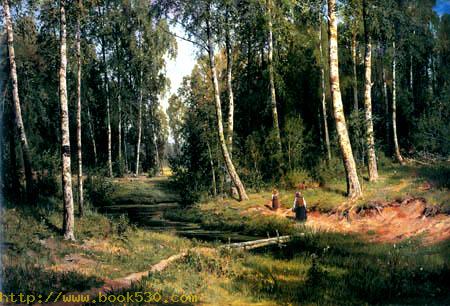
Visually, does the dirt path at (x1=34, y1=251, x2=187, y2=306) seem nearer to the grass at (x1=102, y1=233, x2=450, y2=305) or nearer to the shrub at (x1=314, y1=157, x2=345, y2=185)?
the grass at (x1=102, y1=233, x2=450, y2=305)

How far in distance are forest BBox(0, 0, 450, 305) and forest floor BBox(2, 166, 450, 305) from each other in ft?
0.24

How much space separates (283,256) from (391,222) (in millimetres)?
5600

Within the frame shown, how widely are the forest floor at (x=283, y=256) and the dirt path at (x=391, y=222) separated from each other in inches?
2.0

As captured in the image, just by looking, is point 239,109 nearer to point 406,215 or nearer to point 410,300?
point 406,215

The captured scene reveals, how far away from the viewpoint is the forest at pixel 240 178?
11523 mm

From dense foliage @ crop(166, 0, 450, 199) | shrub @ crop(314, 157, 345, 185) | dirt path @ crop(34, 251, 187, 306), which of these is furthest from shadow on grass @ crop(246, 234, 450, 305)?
shrub @ crop(314, 157, 345, 185)

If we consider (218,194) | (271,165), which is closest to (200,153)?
(218,194)

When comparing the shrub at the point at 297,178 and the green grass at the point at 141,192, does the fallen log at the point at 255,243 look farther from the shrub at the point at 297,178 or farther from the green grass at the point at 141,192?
the green grass at the point at 141,192

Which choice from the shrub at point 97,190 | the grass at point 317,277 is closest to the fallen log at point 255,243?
the grass at point 317,277

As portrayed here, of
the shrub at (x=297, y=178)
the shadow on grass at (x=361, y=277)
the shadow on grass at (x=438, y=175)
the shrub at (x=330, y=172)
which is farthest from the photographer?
the shrub at (x=297, y=178)

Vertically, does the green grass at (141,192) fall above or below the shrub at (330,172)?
below

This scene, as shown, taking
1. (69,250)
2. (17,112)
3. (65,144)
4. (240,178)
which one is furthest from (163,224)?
(69,250)

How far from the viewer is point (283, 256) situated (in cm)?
1523

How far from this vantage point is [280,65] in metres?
32.3
